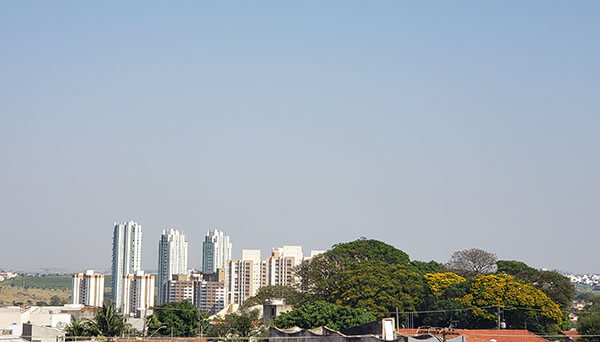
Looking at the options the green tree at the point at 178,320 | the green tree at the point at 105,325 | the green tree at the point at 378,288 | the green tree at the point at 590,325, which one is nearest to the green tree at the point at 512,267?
the green tree at the point at 378,288

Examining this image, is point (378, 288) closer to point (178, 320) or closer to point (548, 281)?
point (178, 320)

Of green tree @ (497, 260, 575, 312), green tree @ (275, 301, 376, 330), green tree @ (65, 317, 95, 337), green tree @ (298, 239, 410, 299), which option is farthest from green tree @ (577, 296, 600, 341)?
green tree @ (65, 317, 95, 337)

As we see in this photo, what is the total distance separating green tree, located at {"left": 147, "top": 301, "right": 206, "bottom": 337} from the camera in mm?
56875

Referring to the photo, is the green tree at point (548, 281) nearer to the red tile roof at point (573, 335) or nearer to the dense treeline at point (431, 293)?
the dense treeline at point (431, 293)

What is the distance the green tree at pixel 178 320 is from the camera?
56.9 metres

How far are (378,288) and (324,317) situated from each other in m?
10.4

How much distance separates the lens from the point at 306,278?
226 ft

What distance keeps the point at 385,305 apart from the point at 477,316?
6904 mm

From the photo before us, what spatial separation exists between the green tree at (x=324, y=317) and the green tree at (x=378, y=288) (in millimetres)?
7265

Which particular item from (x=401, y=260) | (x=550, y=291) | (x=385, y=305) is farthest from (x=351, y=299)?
(x=550, y=291)

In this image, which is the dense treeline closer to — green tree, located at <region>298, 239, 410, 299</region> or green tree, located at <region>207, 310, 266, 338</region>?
green tree, located at <region>298, 239, 410, 299</region>

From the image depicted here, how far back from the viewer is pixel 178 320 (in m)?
57.9

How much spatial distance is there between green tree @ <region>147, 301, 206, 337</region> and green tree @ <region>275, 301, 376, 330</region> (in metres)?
8.22

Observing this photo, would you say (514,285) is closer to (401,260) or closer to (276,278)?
(401,260)
